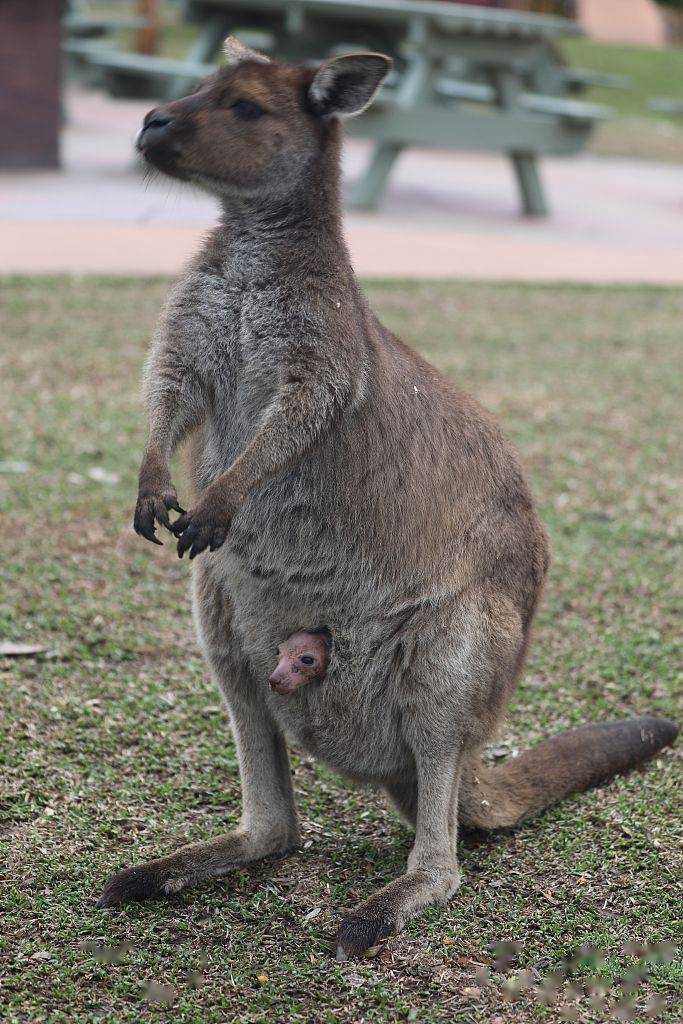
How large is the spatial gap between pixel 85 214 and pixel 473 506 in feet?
23.6

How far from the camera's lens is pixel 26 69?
33.2 feet

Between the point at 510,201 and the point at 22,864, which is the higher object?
the point at 22,864

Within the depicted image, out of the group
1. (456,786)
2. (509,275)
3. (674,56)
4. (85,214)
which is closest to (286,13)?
(85,214)

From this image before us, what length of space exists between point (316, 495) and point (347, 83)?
2.76 ft

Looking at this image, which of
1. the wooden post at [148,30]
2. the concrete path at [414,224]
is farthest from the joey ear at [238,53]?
the wooden post at [148,30]

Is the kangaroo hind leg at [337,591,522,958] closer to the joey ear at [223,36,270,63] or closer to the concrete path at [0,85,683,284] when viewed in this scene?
the joey ear at [223,36,270,63]

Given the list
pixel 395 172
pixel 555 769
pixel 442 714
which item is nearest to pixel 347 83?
pixel 442 714

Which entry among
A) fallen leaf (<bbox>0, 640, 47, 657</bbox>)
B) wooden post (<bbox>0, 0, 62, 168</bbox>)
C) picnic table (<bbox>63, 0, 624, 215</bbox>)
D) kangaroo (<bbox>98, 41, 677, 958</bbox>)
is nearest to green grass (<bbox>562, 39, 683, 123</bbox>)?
picnic table (<bbox>63, 0, 624, 215</bbox>)

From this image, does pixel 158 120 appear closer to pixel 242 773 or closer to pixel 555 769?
pixel 242 773

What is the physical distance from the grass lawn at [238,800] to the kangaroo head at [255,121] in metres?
1.39

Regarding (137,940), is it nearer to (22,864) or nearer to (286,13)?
(22,864)

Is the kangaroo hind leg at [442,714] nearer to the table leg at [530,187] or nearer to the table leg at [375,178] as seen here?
the table leg at [375,178]

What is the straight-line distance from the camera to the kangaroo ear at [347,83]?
8.66ft

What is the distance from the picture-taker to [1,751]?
10.3ft
